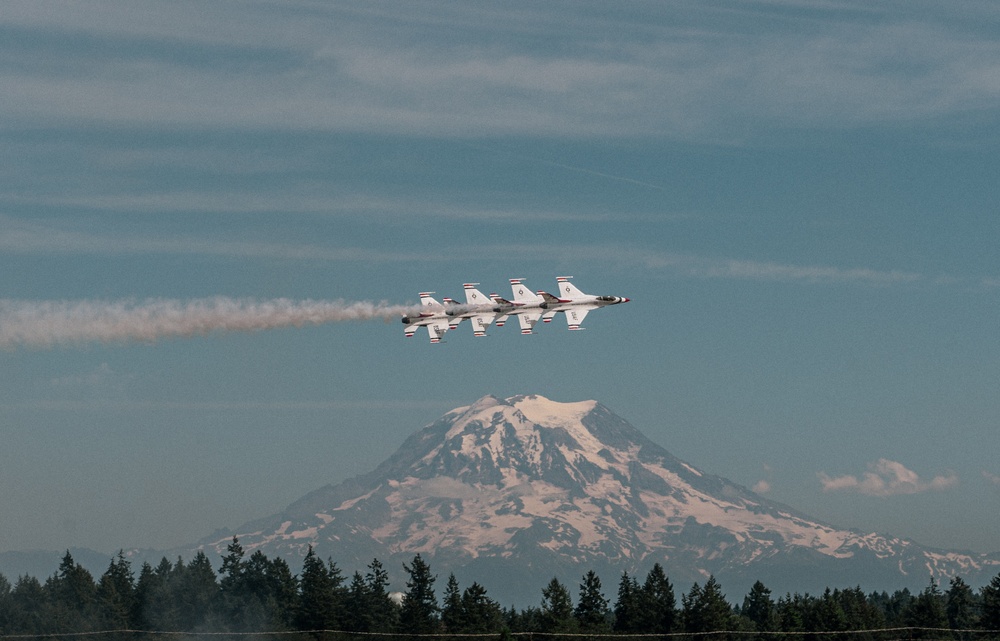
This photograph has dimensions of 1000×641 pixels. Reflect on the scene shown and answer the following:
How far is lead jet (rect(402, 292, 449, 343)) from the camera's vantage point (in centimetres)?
16088

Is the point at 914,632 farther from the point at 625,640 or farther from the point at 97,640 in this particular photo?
the point at 97,640

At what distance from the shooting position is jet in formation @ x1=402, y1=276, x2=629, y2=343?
160m

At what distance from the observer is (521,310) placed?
162125 mm

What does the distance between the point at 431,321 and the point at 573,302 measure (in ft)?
56.1

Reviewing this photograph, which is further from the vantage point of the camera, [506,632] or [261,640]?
[261,640]

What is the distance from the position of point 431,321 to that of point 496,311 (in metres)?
7.87

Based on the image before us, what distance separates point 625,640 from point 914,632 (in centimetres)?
6407

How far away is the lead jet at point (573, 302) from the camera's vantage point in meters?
159

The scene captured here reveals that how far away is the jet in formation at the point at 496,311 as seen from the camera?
160 metres

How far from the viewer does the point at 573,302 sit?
160625mm

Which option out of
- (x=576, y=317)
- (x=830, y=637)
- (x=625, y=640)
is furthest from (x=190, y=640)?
(x=830, y=637)

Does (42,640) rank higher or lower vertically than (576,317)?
lower

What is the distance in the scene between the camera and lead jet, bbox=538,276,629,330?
15938cm

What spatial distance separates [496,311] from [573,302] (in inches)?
365
